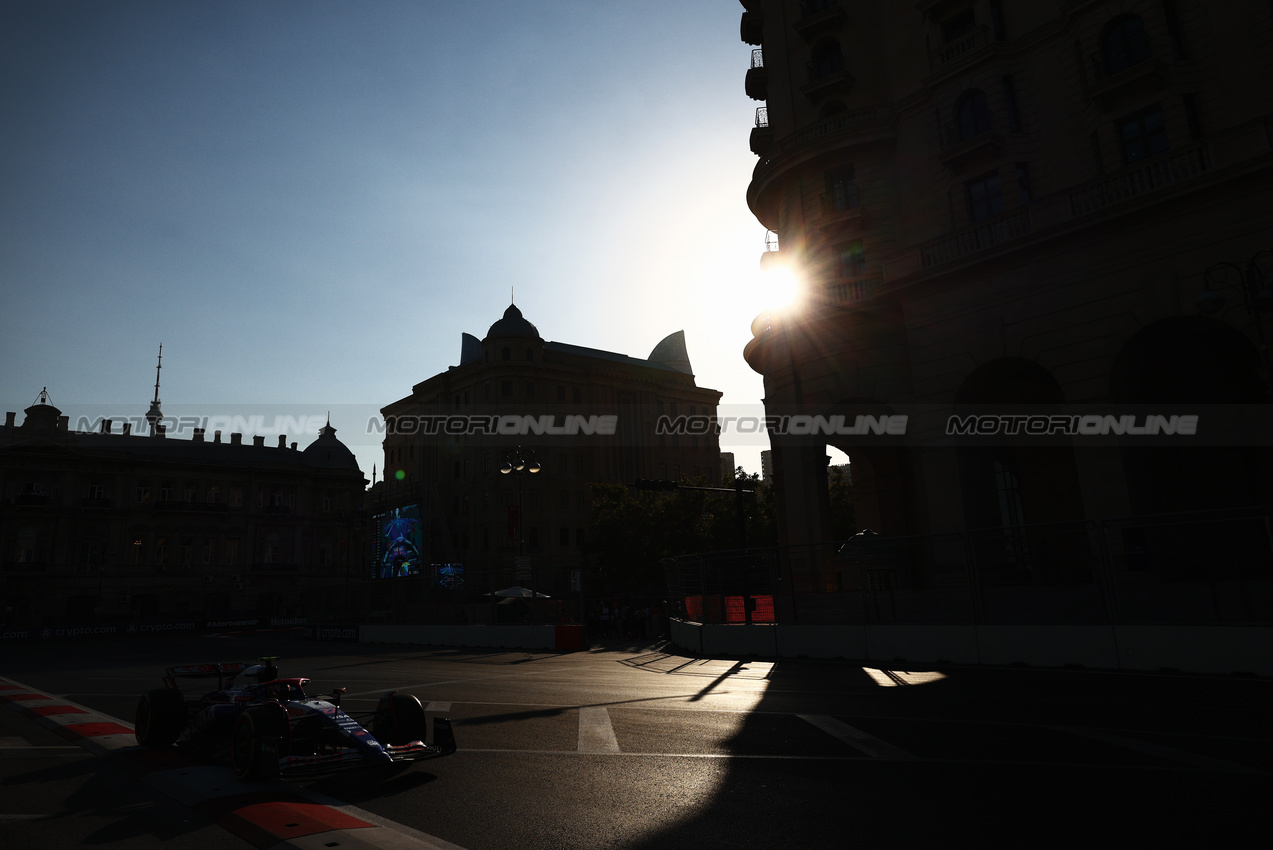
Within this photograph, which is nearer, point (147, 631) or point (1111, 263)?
point (1111, 263)

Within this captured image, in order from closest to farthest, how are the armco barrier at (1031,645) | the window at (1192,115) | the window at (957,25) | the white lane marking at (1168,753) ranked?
the white lane marking at (1168,753) < the armco barrier at (1031,645) < the window at (1192,115) < the window at (957,25)

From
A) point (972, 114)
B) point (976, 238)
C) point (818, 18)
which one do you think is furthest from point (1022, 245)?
point (818, 18)

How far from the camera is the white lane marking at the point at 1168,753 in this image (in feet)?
20.8

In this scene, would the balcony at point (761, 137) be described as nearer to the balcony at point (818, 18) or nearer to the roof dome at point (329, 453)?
the balcony at point (818, 18)

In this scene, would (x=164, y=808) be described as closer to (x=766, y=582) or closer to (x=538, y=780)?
(x=538, y=780)

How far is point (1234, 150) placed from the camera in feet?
57.9

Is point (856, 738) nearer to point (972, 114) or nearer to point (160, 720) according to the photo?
point (160, 720)

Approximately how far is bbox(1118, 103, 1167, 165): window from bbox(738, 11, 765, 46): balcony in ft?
52.6

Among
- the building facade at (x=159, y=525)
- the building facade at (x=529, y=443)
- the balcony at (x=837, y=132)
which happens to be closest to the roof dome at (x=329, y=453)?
the building facade at (x=159, y=525)

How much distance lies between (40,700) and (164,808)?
959 cm

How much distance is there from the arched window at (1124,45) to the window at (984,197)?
396 cm

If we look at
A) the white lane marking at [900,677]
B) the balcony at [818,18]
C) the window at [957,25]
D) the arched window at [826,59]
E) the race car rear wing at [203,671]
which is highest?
the balcony at [818,18]

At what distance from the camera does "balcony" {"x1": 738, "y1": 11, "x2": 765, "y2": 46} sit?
3331 cm

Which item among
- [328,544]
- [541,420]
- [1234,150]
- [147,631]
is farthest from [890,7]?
[328,544]
